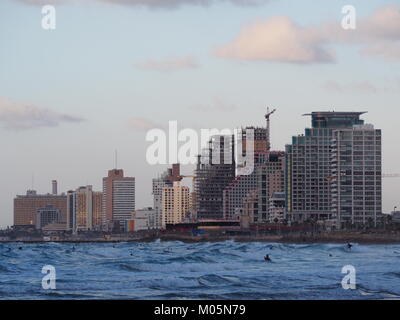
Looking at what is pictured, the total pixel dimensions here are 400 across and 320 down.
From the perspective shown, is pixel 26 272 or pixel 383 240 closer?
pixel 26 272

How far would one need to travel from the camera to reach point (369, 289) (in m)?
44.2

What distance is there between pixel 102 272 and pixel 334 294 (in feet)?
93.3

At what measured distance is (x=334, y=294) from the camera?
3944cm

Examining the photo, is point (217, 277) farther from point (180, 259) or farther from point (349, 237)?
point (349, 237)

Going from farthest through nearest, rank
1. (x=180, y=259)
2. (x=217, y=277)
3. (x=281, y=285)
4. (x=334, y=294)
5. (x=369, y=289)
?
(x=180, y=259) → (x=217, y=277) → (x=281, y=285) → (x=369, y=289) → (x=334, y=294)

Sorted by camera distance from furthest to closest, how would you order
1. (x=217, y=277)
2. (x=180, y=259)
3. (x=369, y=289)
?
(x=180, y=259), (x=217, y=277), (x=369, y=289)
